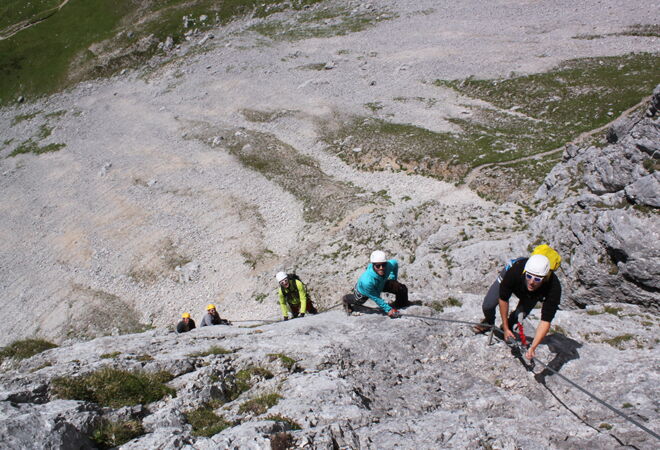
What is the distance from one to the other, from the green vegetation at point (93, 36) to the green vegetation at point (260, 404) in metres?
79.2

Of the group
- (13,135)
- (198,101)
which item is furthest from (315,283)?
(13,135)

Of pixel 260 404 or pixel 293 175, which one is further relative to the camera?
pixel 293 175

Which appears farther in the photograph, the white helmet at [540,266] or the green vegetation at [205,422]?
the white helmet at [540,266]

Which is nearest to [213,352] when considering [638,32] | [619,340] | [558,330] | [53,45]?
[558,330]

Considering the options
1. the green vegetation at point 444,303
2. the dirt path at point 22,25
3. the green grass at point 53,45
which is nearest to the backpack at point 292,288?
the green vegetation at point 444,303

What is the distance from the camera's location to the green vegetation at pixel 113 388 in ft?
32.8

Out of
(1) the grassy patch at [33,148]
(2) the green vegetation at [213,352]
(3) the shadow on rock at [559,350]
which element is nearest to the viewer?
(3) the shadow on rock at [559,350]

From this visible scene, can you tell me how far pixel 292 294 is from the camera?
62.4ft

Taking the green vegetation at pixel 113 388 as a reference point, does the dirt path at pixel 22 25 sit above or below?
above

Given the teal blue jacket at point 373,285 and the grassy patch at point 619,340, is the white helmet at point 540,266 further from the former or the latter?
the teal blue jacket at point 373,285

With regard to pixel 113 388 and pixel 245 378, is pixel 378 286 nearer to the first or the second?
pixel 245 378

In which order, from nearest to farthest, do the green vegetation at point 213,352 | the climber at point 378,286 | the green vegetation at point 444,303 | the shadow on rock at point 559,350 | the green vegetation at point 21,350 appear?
1. the shadow on rock at point 559,350
2. the green vegetation at point 213,352
3. the climber at point 378,286
4. the green vegetation at point 444,303
5. the green vegetation at point 21,350

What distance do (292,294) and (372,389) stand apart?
8.58 metres

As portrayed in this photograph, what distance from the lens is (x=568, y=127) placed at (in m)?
38.6
